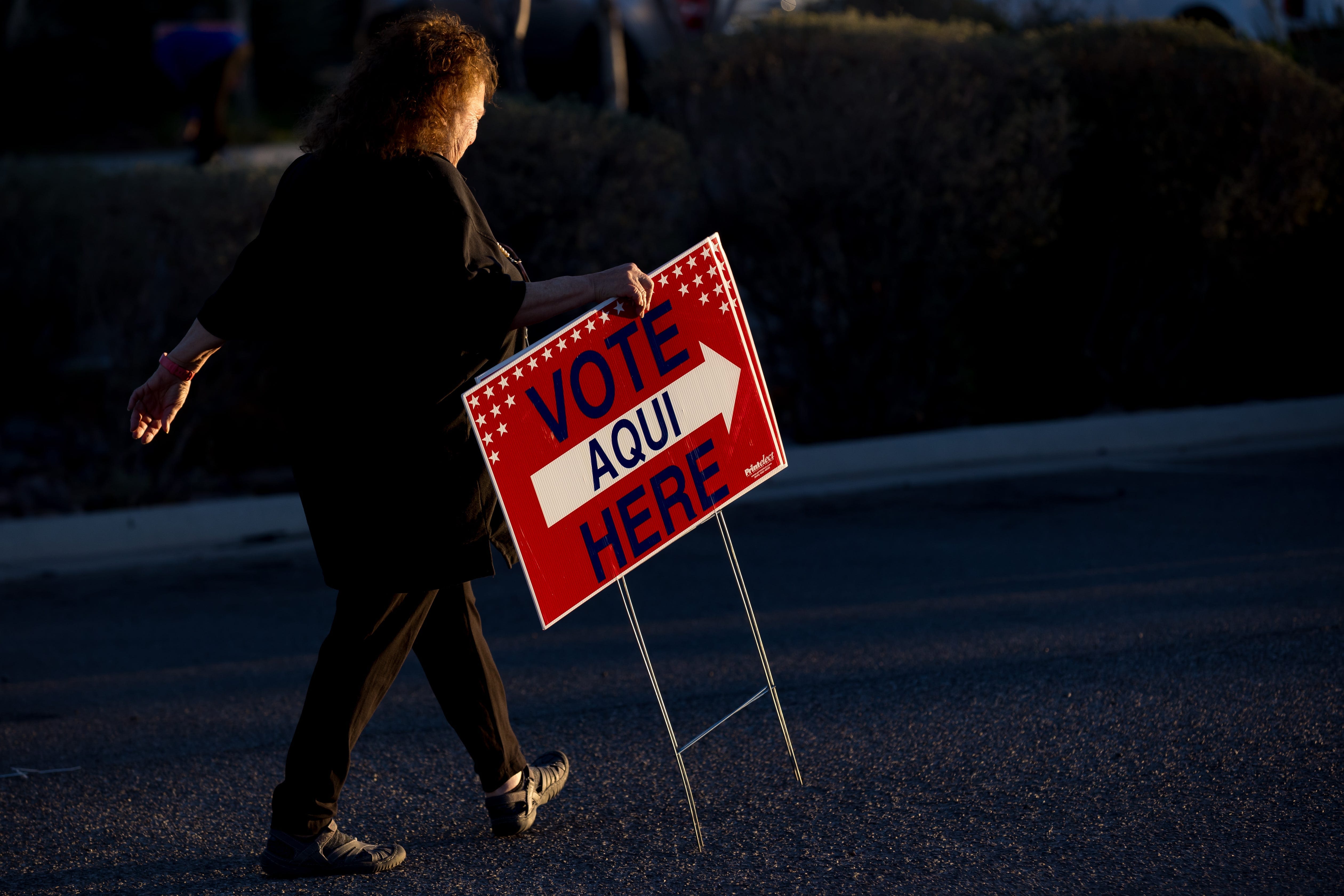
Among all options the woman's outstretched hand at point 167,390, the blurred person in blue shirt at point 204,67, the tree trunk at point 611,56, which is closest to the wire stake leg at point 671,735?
the woman's outstretched hand at point 167,390

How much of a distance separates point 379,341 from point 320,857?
1.21m

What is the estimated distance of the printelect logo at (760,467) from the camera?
3658 mm

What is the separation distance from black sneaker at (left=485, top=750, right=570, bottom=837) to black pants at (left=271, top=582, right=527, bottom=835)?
18 cm

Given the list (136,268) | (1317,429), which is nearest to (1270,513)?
(1317,429)

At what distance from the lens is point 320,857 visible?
3.41 m

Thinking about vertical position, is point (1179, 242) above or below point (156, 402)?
below

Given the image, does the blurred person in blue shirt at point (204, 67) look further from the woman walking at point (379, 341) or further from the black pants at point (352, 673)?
the black pants at point (352, 673)

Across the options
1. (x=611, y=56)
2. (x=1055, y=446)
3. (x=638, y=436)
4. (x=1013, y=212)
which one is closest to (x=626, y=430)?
(x=638, y=436)

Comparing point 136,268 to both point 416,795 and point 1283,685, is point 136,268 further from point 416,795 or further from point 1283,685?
point 1283,685

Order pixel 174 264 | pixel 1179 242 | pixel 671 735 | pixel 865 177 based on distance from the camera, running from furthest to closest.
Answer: pixel 1179 242, pixel 865 177, pixel 174 264, pixel 671 735

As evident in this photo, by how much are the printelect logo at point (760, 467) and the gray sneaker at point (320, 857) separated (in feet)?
4.20

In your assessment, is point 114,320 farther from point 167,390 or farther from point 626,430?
point 626,430

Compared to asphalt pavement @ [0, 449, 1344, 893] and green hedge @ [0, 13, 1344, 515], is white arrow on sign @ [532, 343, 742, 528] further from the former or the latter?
green hedge @ [0, 13, 1344, 515]

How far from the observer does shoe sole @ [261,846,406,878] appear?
3414 millimetres
